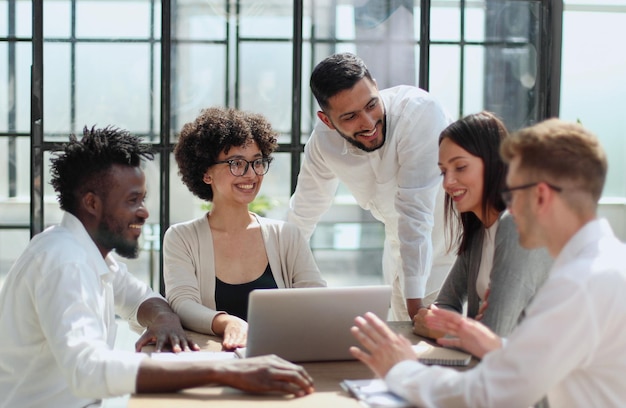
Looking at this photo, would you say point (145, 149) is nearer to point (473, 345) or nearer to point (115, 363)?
point (115, 363)

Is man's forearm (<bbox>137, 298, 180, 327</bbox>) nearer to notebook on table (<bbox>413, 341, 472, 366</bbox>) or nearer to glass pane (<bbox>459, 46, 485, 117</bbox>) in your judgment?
notebook on table (<bbox>413, 341, 472, 366</bbox>)

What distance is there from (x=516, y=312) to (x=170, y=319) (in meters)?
1.05

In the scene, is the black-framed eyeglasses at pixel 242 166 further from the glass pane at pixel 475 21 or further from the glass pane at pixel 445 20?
the glass pane at pixel 475 21

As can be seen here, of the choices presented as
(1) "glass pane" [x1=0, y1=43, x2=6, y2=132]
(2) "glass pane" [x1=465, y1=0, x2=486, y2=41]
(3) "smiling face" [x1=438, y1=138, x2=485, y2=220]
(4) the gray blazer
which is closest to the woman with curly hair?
(3) "smiling face" [x1=438, y1=138, x2=485, y2=220]

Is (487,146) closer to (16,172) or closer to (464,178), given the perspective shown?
(464,178)

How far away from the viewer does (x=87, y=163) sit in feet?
7.70

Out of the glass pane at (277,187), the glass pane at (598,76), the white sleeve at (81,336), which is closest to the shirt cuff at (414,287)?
the white sleeve at (81,336)

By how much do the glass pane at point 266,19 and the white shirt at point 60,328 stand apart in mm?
2510

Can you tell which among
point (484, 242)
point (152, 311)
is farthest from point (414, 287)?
point (152, 311)

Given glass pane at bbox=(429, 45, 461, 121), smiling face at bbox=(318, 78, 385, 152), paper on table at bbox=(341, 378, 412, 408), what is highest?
glass pane at bbox=(429, 45, 461, 121)

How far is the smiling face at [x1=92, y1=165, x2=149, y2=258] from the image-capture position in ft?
7.66

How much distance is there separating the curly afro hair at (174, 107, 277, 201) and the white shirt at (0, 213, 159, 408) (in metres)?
0.81

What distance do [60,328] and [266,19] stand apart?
291cm

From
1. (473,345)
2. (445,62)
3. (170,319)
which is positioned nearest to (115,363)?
(170,319)
